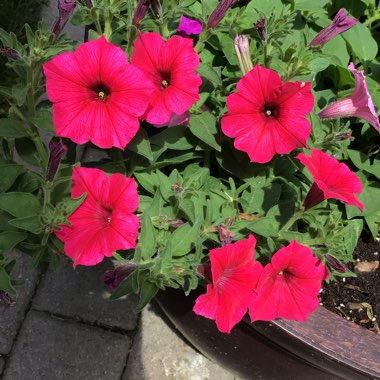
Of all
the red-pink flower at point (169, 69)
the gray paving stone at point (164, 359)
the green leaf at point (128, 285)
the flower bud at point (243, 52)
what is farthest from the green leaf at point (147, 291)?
the gray paving stone at point (164, 359)

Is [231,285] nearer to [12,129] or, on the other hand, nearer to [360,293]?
[12,129]

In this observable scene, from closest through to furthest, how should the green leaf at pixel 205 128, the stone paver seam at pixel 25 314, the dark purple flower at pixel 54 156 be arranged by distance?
the dark purple flower at pixel 54 156 → the green leaf at pixel 205 128 → the stone paver seam at pixel 25 314

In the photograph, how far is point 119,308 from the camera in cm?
182

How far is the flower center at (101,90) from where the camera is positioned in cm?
101

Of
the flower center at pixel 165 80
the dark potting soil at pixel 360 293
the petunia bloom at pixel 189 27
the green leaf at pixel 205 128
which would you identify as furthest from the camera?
the dark potting soil at pixel 360 293

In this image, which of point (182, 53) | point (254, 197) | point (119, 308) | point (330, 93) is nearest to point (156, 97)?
point (182, 53)

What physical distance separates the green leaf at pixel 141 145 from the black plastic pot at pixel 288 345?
0.35 m

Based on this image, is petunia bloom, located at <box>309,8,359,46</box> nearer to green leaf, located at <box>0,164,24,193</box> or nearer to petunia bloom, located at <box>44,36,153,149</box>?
petunia bloom, located at <box>44,36,153,149</box>

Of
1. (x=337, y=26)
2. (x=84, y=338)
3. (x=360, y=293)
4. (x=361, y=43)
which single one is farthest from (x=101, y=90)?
(x=84, y=338)

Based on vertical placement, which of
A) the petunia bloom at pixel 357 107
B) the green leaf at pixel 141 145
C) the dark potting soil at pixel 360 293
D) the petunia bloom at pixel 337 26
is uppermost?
the petunia bloom at pixel 337 26

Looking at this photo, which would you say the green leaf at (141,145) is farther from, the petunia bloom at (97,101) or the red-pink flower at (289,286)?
the red-pink flower at (289,286)

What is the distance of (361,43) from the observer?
1.47 m

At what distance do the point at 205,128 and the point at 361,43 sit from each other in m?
0.56

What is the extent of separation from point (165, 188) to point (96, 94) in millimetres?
258
